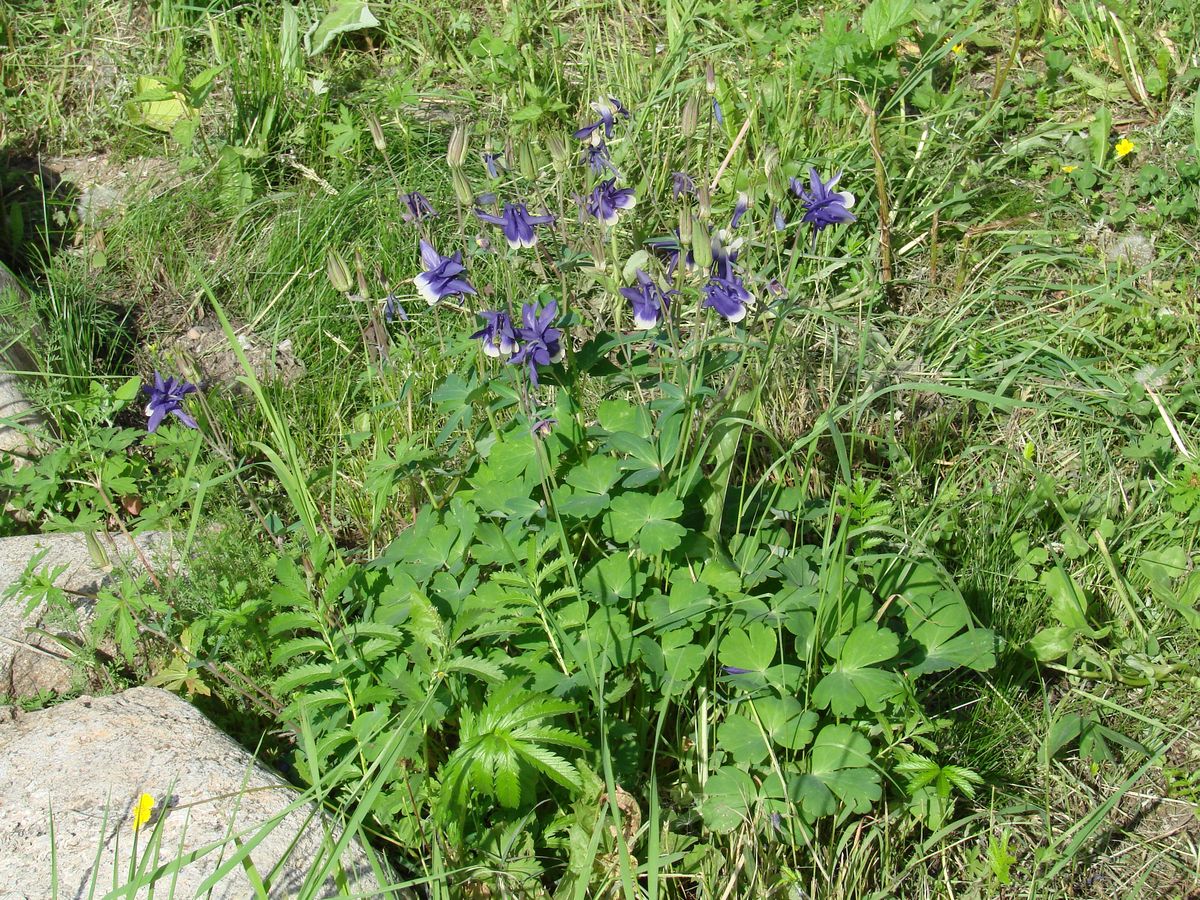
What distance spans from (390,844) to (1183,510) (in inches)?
77.9

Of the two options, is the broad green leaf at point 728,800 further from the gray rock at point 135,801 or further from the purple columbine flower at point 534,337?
the purple columbine flower at point 534,337

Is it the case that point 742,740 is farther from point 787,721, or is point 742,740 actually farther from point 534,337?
point 534,337

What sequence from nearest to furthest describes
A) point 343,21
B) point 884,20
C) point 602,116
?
point 602,116 → point 884,20 → point 343,21

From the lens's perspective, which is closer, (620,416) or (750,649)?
(750,649)

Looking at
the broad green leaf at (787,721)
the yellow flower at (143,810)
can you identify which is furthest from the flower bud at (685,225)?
the yellow flower at (143,810)

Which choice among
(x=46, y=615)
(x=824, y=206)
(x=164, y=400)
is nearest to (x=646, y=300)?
(x=824, y=206)

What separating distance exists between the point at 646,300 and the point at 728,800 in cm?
95

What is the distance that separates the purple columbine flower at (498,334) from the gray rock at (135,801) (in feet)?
2.92

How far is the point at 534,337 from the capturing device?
190cm

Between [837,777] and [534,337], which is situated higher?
[534,337]

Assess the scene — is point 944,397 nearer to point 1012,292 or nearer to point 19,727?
point 1012,292

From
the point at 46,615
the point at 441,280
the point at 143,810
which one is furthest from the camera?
the point at 46,615

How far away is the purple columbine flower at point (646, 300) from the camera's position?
1939 mm

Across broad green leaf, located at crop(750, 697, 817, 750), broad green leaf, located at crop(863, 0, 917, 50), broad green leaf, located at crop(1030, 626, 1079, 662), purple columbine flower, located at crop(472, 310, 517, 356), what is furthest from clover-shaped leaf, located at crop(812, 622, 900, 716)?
broad green leaf, located at crop(863, 0, 917, 50)
